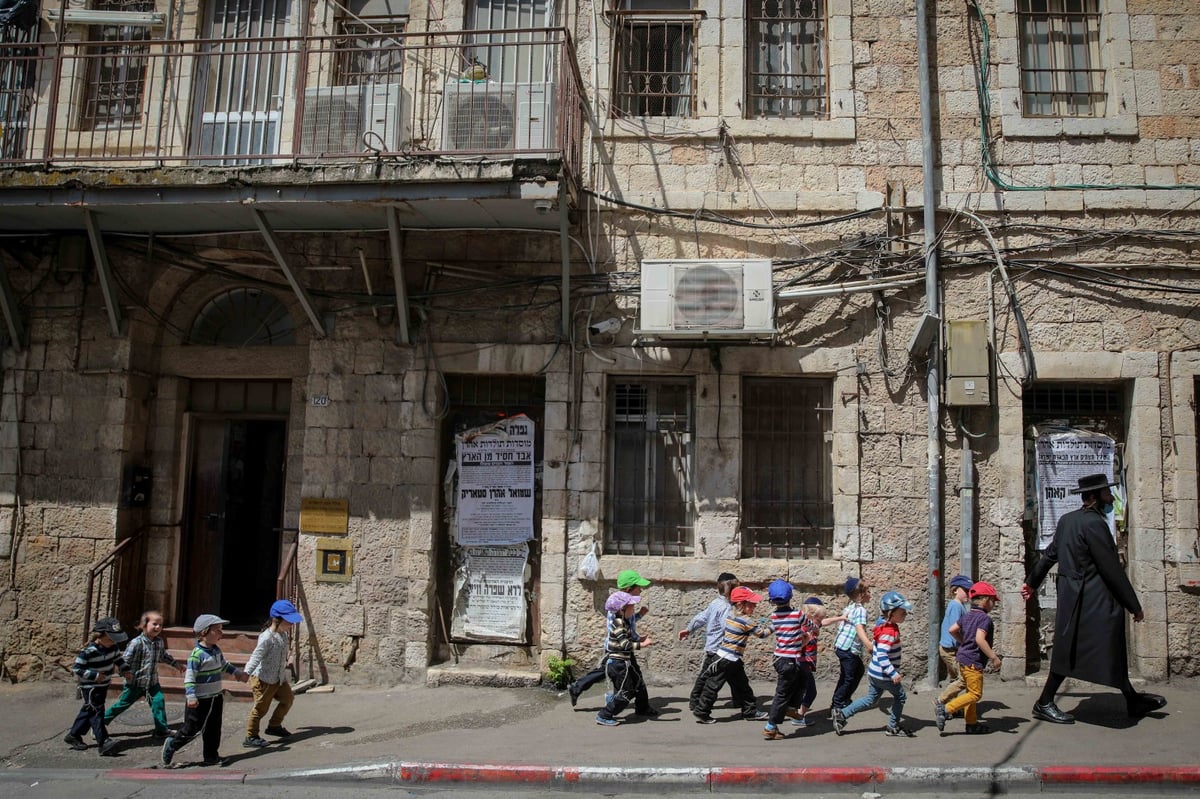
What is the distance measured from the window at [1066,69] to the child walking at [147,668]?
27.6ft

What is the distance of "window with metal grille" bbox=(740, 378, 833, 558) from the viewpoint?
7828 mm

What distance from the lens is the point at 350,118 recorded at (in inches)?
309

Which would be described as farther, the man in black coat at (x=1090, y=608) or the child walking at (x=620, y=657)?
the child walking at (x=620, y=657)

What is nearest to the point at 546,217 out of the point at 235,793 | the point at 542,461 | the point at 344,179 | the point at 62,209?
the point at 344,179

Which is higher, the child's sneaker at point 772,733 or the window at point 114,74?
the window at point 114,74

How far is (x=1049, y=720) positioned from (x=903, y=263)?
13.0 ft

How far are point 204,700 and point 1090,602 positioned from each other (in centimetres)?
645

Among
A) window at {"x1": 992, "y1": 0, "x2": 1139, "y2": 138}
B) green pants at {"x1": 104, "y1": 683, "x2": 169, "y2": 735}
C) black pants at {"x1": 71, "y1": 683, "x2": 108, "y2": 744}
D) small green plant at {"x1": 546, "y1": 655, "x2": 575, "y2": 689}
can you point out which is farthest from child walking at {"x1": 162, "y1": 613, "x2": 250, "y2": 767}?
window at {"x1": 992, "y1": 0, "x2": 1139, "y2": 138}

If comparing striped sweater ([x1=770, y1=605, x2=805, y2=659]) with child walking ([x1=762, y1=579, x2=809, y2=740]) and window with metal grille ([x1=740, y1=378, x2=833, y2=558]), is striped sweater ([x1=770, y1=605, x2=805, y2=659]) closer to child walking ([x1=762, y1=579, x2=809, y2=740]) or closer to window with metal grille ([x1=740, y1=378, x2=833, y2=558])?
child walking ([x1=762, y1=579, x2=809, y2=740])

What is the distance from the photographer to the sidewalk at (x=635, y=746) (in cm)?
542

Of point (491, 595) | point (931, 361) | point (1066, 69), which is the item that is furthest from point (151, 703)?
point (1066, 69)

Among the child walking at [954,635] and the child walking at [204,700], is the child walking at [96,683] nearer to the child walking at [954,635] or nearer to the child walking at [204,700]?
the child walking at [204,700]

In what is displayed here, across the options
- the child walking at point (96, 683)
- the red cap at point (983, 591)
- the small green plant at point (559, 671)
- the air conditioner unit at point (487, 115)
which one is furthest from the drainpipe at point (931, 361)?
the child walking at point (96, 683)

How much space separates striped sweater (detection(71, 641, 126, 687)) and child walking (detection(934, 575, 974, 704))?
6109 millimetres
